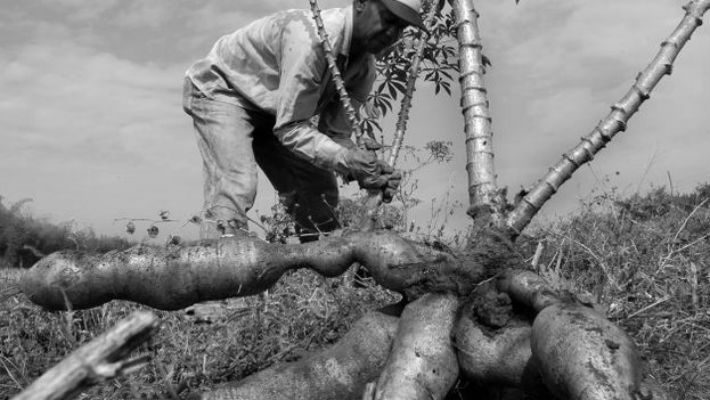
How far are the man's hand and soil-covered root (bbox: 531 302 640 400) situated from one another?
1.63m

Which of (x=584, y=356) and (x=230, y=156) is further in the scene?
(x=230, y=156)

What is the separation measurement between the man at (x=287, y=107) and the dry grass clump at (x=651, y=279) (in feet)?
3.82

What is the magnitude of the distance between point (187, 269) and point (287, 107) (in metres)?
1.35

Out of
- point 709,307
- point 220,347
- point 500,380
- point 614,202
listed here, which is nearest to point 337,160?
point 220,347

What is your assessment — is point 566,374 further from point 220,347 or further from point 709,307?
point 709,307

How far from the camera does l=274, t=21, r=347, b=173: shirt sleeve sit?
149 inches

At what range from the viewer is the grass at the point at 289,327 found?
9.06 ft

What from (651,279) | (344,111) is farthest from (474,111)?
(344,111)

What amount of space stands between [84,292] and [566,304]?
162 centimetres

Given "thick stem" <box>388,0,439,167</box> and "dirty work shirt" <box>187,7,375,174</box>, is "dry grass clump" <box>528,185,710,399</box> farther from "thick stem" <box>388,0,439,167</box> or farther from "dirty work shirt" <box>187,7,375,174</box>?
"dirty work shirt" <box>187,7,375,174</box>

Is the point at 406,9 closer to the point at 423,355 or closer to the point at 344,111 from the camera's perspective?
the point at 344,111

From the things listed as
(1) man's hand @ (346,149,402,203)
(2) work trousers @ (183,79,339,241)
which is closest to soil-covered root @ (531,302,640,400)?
(1) man's hand @ (346,149,402,203)

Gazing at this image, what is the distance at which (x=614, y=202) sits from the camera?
536cm

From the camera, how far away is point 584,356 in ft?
6.22
